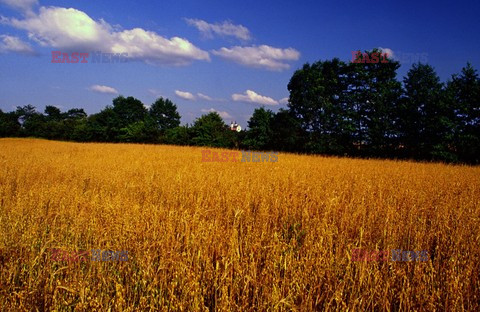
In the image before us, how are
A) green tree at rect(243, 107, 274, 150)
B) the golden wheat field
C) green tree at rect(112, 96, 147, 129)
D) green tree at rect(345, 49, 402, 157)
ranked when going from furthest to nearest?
green tree at rect(112, 96, 147, 129) → green tree at rect(243, 107, 274, 150) → green tree at rect(345, 49, 402, 157) → the golden wheat field

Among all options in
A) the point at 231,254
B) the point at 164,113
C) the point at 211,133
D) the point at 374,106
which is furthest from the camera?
the point at 164,113

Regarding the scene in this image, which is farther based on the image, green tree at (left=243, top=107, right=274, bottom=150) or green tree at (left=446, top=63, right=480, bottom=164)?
green tree at (left=243, top=107, right=274, bottom=150)

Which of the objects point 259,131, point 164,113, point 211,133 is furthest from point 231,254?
point 164,113

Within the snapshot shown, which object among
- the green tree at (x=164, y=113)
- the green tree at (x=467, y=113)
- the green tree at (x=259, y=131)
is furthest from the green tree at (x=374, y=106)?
the green tree at (x=164, y=113)

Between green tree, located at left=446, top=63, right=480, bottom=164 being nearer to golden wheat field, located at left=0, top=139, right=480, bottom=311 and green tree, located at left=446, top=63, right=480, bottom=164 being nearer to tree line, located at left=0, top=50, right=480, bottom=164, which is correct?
tree line, located at left=0, top=50, right=480, bottom=164

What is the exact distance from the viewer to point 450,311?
1823mm

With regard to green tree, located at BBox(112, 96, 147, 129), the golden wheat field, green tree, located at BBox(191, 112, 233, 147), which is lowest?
the golden wheat field

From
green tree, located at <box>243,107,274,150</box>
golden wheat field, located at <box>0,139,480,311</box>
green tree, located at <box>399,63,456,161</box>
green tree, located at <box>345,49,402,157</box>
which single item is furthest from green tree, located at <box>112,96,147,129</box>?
golden wheat field, located at <box>0,139,480,311</box>

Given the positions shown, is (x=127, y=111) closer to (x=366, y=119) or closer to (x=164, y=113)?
(x=164, y=113)

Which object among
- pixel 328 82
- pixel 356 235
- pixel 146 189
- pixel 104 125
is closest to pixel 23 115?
pixel 104 125

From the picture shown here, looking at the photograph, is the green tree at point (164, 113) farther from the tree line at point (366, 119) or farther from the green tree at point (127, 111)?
the tree line at point (366, 119)

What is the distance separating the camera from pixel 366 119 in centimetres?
2258

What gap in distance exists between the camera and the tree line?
18.0 m

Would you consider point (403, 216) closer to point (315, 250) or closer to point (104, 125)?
point (315, 250)
